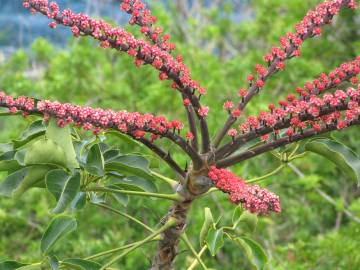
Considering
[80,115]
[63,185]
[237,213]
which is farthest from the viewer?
[237,213]

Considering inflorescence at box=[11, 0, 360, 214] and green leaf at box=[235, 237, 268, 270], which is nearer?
inflorescence at box=[11, 0, 360, 214]

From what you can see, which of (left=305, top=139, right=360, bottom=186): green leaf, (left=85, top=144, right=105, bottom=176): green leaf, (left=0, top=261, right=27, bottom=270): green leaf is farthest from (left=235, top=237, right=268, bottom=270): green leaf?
(left=0, top=261, right=27, bottom=270): green leaf

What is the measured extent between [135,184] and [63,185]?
0.22 meters

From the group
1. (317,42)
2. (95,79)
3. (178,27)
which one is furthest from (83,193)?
(178,27)

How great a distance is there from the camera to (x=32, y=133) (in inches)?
54.2

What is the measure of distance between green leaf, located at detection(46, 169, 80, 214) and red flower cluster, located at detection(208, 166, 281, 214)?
10.6 inches

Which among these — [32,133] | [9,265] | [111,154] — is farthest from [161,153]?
[9,265]

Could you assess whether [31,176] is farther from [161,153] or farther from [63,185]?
[161,153]

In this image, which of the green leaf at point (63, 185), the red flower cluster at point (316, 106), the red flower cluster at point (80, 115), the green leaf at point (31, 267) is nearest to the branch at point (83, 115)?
the red flower cluster at point (80, 115)

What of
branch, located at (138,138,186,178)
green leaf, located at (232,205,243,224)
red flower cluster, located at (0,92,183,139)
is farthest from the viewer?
green leaf, located at (232,205,243,224)

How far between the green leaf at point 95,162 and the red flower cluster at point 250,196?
23cm

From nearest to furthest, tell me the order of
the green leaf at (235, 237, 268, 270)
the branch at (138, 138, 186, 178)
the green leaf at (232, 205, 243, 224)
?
the branch at (138, 138, 186, 178)
the green leaf at (235, 237, 268, 270)
the green leaf at (232, 205, 243, 224)

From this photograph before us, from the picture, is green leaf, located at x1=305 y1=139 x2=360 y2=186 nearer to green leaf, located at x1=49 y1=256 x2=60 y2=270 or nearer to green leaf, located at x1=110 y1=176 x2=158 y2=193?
green leaf, located at x1=110 y1=176 x2=158 y2=193

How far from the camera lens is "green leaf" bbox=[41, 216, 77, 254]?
139 cm
